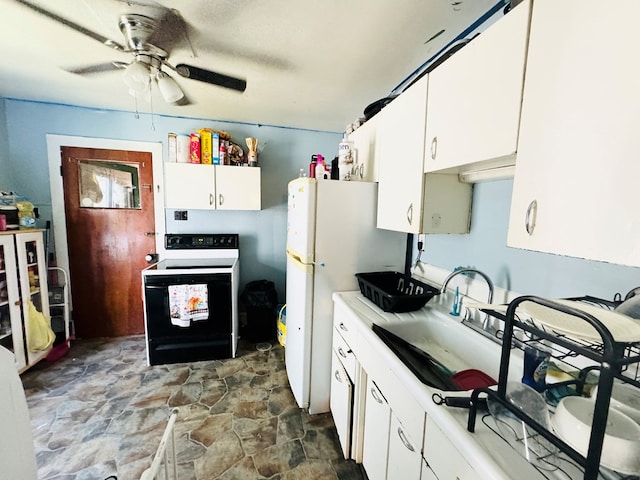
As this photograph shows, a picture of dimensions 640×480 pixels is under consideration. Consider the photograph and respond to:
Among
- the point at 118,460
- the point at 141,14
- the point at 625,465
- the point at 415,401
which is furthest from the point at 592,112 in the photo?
the point at 118,460

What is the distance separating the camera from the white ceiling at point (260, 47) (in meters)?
1.24

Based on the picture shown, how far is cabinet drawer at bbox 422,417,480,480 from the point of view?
649mm

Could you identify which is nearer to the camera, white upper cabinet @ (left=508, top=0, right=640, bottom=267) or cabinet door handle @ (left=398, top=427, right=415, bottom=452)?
white upper cabinet @ (left=508, top=0, right=640, bottom=267)

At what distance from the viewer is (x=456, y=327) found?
127 cm

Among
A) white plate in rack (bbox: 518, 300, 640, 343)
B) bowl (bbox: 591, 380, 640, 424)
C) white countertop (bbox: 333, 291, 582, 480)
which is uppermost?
white plate in rack (bbox: 518, 300, 640, 343)

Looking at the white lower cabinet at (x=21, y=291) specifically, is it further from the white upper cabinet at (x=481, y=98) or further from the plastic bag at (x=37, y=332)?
the white upper cabinet at (x=481, y=98)

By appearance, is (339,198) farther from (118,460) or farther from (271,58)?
(118,460)

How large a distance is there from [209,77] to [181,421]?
2252 mm

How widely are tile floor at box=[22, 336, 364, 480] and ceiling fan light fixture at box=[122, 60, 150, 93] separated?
2.17 metres

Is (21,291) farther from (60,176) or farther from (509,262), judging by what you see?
(509,262)

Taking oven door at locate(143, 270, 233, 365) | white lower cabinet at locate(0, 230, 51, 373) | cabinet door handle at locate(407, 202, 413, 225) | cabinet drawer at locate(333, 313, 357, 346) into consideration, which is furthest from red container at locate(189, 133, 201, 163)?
cabinet door handle at locate(407, 202, 413, 225)

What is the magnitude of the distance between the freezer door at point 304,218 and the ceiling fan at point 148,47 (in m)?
0.73

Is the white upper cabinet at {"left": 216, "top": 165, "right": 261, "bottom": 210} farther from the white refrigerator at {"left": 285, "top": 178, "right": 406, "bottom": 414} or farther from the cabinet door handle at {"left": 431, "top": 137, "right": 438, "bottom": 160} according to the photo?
the cabinet door handle at {"left": 431, "top": 137, "right": 438, "bottom": 160}

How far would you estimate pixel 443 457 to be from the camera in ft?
2.36
